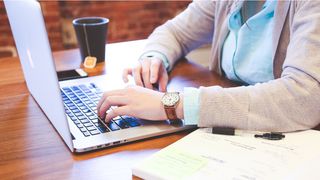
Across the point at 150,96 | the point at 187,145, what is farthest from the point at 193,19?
the point at 187,145

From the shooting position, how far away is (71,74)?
4.13 feet

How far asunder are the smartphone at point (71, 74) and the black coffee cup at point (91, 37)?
0.09 meters

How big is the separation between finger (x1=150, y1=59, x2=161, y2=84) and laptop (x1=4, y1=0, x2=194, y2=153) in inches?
6.2

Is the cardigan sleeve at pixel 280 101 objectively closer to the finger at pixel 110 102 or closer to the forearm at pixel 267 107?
the forearm at pixel 267 107

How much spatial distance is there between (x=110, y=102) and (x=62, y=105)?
0.52 ft

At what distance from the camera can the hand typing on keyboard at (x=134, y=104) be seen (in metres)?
0.90

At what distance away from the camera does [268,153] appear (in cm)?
77

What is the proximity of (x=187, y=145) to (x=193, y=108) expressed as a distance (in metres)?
0.10

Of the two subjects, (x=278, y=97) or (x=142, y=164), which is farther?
(x=278, y=97)

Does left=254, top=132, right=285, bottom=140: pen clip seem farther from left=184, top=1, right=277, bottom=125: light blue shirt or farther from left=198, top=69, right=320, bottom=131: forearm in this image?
left=184, top=1, right=277, bottom=125: light blue shirt

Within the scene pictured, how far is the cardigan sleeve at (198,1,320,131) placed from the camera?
87cm

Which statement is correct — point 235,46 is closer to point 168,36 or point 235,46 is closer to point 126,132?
point 168,36

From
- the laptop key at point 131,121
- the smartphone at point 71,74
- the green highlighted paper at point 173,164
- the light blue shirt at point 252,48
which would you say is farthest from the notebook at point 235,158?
the smartphone at point 71,74

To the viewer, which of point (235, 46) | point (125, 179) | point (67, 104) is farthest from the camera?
point (235, 46)
